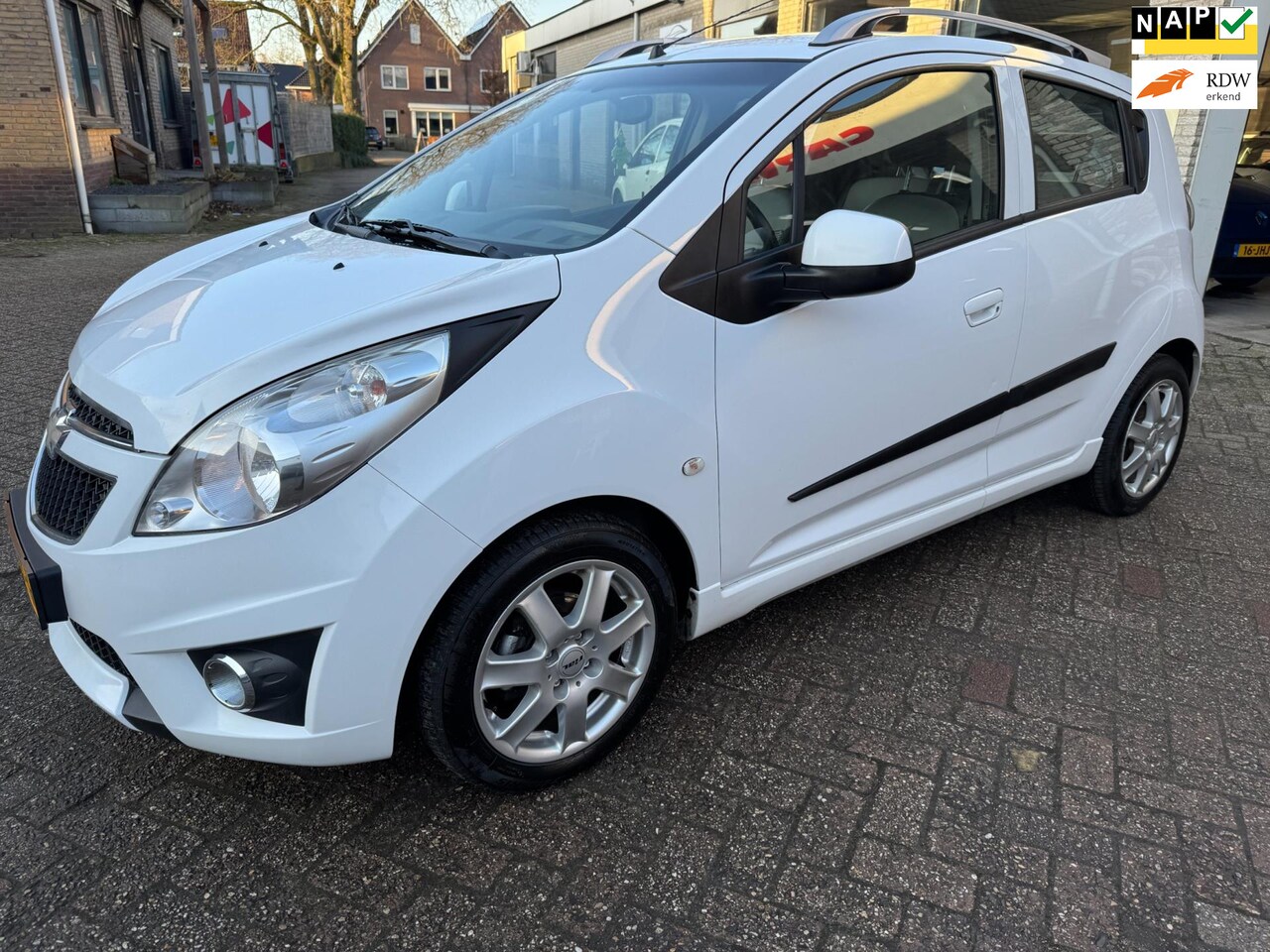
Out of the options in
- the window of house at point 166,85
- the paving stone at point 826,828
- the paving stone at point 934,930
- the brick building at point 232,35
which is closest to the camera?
the paving stone at point 934,930

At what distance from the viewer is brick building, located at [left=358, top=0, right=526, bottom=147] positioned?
61.8m

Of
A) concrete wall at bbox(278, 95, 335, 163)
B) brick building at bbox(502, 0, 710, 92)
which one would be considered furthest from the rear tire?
concrete wall at bbox(278, 95, 335, 163)

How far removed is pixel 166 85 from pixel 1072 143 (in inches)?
862

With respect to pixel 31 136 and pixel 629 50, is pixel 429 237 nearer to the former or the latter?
pixel 629 50

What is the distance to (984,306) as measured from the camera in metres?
2.90

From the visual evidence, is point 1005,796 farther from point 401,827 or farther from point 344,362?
point 344,362

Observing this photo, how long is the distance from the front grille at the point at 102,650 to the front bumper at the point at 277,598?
0.05m

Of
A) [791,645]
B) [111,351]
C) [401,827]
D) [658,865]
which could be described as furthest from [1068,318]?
[111,351]

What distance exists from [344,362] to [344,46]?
34775mm

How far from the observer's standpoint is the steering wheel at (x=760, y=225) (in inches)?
94.5

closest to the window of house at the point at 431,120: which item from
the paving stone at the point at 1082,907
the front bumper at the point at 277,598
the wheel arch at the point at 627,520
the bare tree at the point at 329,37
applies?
the bare tree at the point at 329,37

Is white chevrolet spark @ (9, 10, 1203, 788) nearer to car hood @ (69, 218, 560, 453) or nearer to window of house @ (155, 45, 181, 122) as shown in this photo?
car hood @ (69, 218, 560, 453)

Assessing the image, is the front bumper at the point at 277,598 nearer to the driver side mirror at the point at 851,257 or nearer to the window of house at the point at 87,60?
the driver side mirror at the point at 851,257

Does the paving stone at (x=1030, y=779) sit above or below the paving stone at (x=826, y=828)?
below
